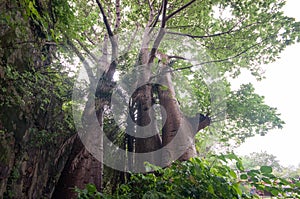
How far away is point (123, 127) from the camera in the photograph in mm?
3150

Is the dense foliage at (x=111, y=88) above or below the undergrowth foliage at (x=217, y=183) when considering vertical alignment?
above

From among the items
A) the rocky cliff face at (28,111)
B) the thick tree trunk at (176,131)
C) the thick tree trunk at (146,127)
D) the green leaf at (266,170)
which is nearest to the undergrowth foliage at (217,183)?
the green leaf at (266,170)

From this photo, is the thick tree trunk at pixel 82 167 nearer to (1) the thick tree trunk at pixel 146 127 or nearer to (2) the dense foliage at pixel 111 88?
(2) the dense foliage at pixel 111 88

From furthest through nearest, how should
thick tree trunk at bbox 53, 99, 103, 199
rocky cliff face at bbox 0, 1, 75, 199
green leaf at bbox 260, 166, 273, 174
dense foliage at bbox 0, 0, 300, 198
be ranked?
thick tree trunk at bbox 53, 99, 103, 199 → rocky cliff face at bbox 0, 1, 75, 199 → dense foliage at bbox 0, 0, 300, 198 → green leaf at bbox 260, 166, 273, 174

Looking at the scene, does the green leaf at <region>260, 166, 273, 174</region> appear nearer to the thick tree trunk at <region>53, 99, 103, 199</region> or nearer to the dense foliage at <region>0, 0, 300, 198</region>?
the dense foliage at <region>0, 0, 300, 198</region>

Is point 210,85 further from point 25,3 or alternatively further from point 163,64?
point 25,3

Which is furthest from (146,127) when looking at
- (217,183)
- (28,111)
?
(217,183)

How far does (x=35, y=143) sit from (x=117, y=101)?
1.42 metres

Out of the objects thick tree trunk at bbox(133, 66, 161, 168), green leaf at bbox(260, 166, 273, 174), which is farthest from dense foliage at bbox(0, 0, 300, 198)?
thick tree trunk at bbox(133, 66, 161, 168)

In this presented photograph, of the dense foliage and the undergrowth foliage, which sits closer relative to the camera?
the undergrowth foliage

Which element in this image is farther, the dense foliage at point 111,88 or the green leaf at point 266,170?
the dense foliage at point 111,88

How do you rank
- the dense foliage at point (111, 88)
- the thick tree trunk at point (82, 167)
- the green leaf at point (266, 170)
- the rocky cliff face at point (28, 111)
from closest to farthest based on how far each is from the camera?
the green leaf at point (266, 170)
the dense foliage at point (111, 88)
the rocky cliff face at point (28, 111)
the thick tree trunk at point (82, 167)

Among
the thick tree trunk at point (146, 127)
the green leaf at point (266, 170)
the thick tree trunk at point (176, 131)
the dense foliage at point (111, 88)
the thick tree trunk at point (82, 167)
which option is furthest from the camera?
the thick tree trunk at point (146, 127)

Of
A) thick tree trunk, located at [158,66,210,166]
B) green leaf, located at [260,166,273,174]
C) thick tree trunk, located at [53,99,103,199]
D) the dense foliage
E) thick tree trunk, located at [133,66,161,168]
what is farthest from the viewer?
thick tree trunk, located at [133,66,161,168]
